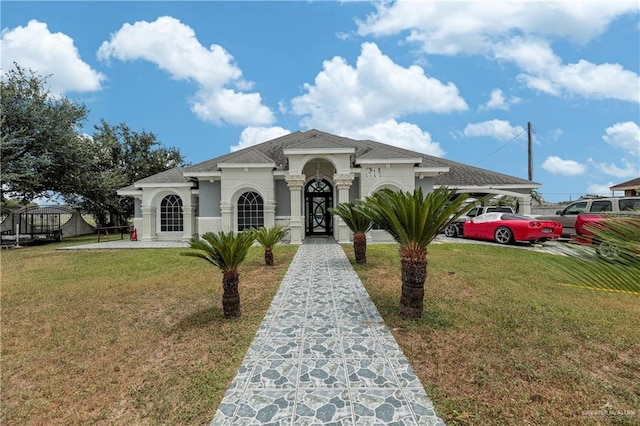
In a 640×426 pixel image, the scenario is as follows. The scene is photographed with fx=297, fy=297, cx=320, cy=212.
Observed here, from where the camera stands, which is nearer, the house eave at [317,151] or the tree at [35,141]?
the house eave at [317,151]

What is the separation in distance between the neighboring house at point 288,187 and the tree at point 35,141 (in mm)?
6568

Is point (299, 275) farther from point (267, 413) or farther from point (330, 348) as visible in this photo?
point (267, 413)

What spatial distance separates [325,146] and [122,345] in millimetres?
11921

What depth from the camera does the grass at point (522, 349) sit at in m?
3.05

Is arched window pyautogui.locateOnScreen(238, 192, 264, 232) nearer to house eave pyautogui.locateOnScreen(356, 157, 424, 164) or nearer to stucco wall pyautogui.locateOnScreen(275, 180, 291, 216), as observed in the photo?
stucco wall pyautogui.locateOnScreen(275, 180, 291, 216)

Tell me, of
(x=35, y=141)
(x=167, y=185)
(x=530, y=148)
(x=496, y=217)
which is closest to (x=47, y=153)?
(x=35, y=141)

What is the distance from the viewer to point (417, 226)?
17.4ft

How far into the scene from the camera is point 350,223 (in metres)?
10.1

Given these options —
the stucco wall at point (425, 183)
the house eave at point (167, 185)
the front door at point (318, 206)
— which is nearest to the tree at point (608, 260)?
the stucco wall at point (425, 183)

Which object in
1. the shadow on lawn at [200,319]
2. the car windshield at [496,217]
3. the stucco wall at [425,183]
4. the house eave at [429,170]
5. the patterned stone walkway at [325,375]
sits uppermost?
the house eave at [429,170]

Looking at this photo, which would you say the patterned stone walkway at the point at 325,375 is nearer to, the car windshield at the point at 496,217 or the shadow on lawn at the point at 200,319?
the shadow on lawn at the point at 200,319

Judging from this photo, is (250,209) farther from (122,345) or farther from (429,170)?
(122,345)

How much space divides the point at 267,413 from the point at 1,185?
24.9m

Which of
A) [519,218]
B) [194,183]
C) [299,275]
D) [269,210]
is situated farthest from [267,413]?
[194,183]
